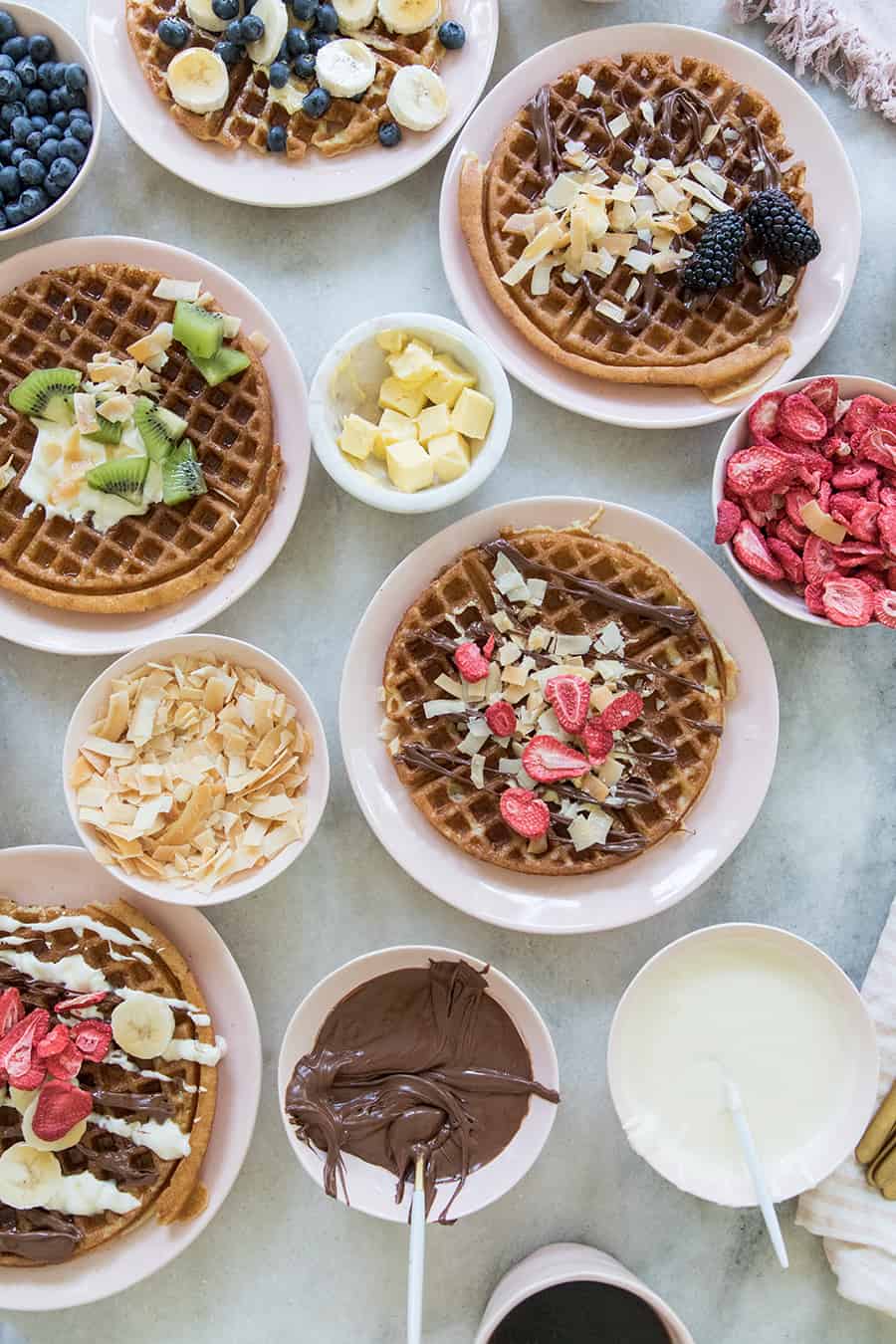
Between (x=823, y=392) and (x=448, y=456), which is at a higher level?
(x=823, y=392)

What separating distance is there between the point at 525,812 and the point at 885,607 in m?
0.89

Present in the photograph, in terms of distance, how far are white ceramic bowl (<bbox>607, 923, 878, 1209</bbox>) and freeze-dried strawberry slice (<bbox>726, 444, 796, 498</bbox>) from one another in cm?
94

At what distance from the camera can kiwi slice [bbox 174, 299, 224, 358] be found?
2.64m

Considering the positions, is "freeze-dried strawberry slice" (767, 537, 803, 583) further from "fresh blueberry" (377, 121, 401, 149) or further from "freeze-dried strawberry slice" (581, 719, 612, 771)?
"fresh blueberry" (377, 121, 401, 149)

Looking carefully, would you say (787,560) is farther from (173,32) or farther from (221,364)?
(173,32)

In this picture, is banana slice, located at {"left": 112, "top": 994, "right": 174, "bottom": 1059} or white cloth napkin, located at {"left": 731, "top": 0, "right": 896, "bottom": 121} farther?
white cloth napkin, located at {"left": 731, "top": 0, "right": 896, "bottom": 121}

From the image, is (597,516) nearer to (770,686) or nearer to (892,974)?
(770,686)

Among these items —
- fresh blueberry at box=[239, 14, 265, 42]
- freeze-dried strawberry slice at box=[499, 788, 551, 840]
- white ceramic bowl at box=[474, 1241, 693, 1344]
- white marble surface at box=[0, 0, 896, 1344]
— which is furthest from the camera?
white marble surface at box=[0, 0, 896, 1344]

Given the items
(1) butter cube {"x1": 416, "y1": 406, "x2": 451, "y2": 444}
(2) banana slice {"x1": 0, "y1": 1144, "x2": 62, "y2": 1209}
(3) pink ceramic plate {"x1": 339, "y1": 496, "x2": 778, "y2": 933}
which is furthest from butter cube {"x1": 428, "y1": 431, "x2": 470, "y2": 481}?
(2) banana slice {"x1": 0, "y1": 1144, "x2": 62, "y2": 1209}

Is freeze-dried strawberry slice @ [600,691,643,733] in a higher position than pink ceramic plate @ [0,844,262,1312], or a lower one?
higher

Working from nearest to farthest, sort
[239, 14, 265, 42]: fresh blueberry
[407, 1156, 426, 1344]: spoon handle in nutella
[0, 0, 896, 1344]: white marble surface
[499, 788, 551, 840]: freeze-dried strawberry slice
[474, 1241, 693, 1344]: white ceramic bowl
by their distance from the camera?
[407, 1156, 426, 1344]: spoon handle in nutella < [474, 1241, 693, 1344]: white ceramic bowl < [499, 788, 551, 840]: freeze-dried strawberry slice < [239, 14, 265, 42]: fresh blueberry < [0, 0, 896, 1344]: white marble surface

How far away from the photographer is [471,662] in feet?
8.50

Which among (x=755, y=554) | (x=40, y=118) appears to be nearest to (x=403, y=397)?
(x=755, y=554)

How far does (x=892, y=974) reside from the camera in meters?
2.71
